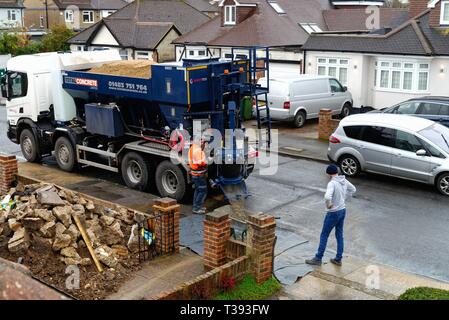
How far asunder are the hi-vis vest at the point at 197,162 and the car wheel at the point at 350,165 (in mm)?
5017

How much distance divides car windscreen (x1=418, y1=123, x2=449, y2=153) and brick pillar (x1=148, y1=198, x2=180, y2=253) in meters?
7.57

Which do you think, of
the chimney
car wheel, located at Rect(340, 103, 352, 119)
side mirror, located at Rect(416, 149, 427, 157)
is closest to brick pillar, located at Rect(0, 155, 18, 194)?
side mirror, located at Rect(416, 149, 427, 157)

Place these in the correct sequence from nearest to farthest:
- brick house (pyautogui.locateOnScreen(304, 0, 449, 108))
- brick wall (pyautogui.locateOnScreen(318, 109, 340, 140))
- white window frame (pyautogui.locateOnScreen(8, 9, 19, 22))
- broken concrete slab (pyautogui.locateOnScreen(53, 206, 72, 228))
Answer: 1. broken concrete slab (pyautogui.locateOnScreen(53, 206, 72, 228))
2. brick wall (pyautogui.locateOnScreen(318, 109, 340, 140))
3. brick house (pyautogui.locateOnScreen(304, 0, 449, 108))
4. white window frame (pyautogui.locateOnScreen(8, 9, 19, 22))

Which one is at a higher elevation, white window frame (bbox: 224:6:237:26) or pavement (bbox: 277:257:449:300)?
white window frame (bbox: 224:6:237:26)

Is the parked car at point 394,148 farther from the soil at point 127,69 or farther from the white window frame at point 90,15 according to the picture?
the white window frame at point 90,15

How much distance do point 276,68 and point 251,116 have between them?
45.9 feet

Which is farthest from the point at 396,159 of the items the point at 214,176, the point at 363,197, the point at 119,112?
the point at 119,112

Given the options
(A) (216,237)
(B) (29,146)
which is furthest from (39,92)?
(A) (216,237)

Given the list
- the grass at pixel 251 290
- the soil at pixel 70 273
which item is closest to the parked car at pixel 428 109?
the grass at pixel 251 290

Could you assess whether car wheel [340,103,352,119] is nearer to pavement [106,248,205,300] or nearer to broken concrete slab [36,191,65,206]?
pavement [106,248,205,300]

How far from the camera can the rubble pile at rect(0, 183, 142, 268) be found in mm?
9438

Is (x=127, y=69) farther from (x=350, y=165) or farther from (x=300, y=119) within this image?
(x=300, y=119)

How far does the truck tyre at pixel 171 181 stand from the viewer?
13609 mm
